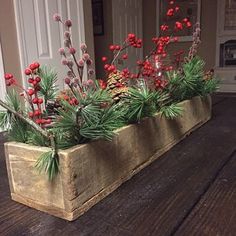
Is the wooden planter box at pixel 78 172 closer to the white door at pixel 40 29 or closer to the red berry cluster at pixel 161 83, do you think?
the red berry cluster at pixel 161 83

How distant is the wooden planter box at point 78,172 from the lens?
1.80 feet

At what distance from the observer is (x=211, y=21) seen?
374 cm

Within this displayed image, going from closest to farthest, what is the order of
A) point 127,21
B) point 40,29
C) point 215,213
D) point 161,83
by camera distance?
point 215,213 → point 161,83 → point 40,29 → point 127,21

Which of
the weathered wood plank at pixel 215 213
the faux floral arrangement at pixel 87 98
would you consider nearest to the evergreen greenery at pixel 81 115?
the faux floral arrangement at pixel 87 98

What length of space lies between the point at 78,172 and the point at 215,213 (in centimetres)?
27

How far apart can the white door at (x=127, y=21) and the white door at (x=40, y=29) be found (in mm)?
1204

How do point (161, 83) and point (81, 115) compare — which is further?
point (161, 83)

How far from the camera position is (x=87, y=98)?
54 centimetres

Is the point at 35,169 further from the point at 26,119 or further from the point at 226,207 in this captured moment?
the point at 226,207

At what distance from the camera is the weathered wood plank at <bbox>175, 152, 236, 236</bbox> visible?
464 millimetres

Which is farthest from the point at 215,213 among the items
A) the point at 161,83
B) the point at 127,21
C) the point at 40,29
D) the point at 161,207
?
the point at 127,21

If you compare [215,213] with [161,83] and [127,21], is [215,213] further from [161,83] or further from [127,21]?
[127,21]

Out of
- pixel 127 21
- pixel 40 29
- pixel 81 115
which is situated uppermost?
pixel 127 21

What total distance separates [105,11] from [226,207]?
3426 mm
